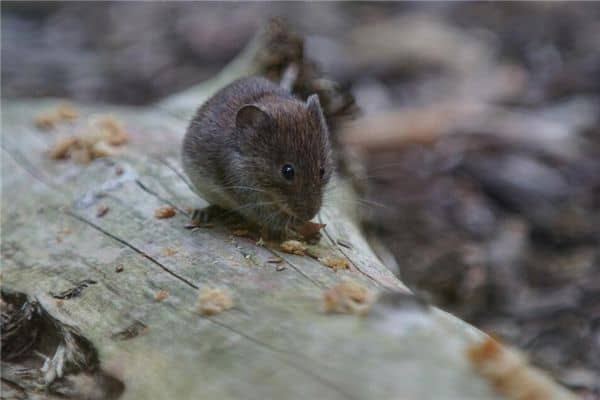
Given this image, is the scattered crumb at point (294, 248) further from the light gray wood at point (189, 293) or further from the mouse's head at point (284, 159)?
the mouse's head at point (284, 159)

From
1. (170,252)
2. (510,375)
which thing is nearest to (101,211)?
(170,252)

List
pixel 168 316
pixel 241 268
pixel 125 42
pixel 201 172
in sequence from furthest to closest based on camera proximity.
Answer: pixel 125 42, pixel 201 172, pixel 241 268, pixel 168 316

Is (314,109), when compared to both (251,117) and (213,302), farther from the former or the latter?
(213,302)

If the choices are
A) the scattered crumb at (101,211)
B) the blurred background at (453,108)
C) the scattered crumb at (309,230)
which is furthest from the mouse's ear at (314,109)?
the scattered crumb at (101,211)

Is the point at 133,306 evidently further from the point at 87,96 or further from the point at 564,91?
the point at 564,91

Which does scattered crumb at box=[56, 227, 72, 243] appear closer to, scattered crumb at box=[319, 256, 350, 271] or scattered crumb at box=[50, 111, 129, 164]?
scattered crumb at box=[50, 111, 129, 164]

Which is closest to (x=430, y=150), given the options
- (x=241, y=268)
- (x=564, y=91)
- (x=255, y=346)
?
(x=564, y=91)

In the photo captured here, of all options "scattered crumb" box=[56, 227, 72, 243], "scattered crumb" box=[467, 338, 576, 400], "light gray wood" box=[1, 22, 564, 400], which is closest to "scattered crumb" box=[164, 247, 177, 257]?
"light gray wood" box=[1, 22, 564, 400]
